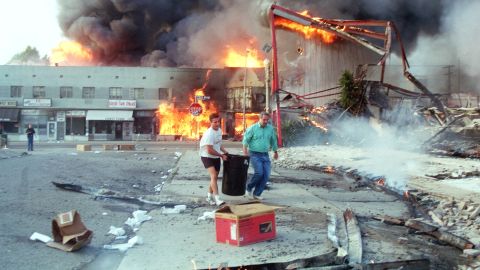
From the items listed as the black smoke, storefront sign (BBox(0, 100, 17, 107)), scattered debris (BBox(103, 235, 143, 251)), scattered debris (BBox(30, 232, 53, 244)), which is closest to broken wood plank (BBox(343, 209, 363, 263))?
scattered debris (BBox(103, 235, 143, 251))

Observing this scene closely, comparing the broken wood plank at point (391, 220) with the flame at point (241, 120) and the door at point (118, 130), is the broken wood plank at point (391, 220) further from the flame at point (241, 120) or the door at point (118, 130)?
the door at point (118, 130)

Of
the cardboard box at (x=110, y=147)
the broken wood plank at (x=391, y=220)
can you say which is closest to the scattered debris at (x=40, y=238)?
the broken wood plank at (x=391, y=220)

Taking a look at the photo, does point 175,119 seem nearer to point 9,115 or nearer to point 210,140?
point 9,115

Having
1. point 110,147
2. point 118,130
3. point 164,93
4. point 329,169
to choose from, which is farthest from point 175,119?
point 329,169

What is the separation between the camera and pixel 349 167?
13.6m

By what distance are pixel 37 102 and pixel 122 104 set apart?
28.6ft

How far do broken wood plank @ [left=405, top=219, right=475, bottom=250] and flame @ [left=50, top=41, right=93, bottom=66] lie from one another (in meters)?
58.2

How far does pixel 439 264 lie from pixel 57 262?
3703mm

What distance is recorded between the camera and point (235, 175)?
7.87m

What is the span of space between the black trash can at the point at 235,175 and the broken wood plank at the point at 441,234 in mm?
2725

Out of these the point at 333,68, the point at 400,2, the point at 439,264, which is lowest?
the point at 439,264

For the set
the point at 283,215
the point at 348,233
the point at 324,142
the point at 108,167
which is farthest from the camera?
the point at 324,142

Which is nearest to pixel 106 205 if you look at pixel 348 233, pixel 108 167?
pixel 348 233

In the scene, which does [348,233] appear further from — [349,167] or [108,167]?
[108,167]
